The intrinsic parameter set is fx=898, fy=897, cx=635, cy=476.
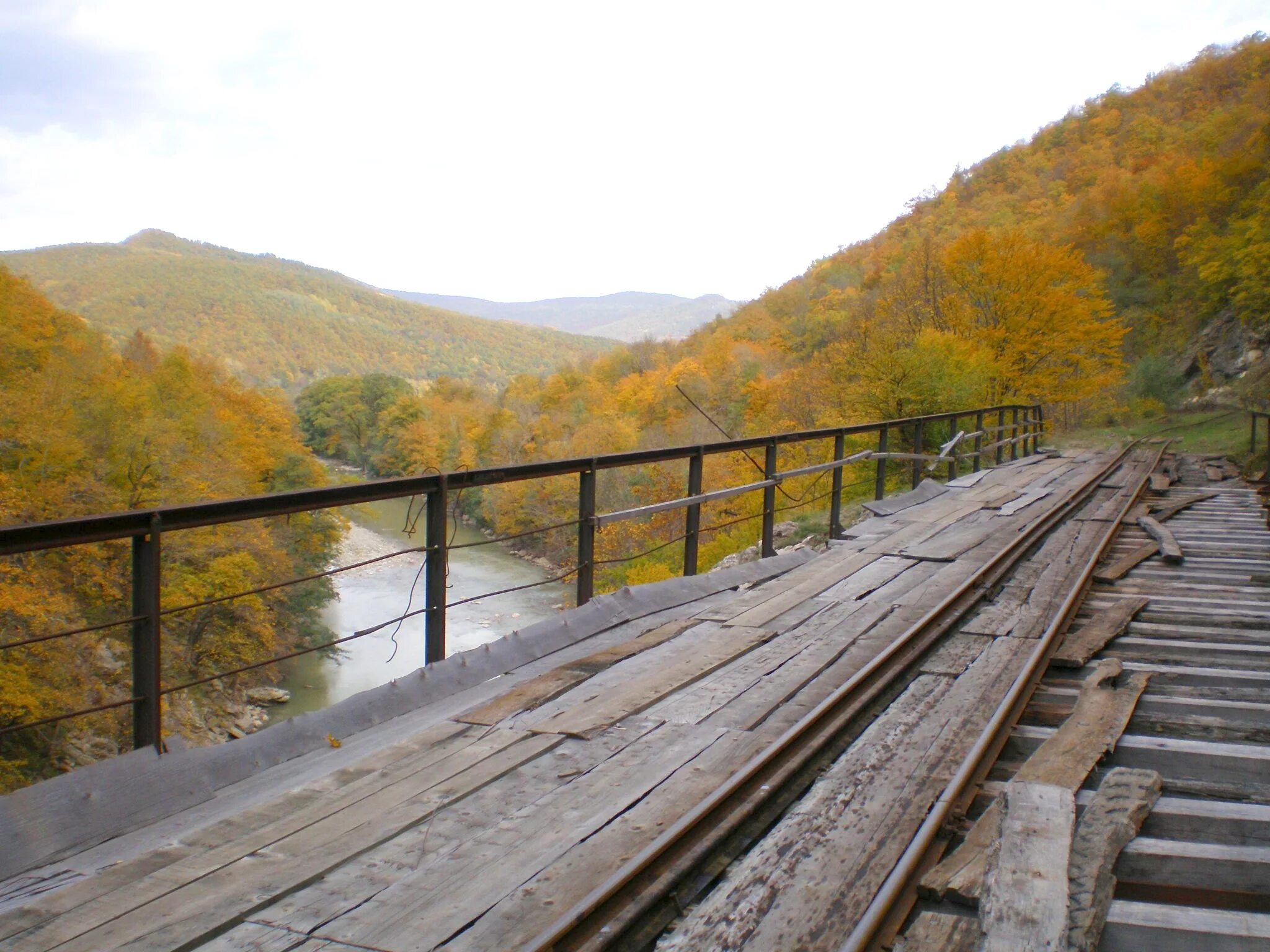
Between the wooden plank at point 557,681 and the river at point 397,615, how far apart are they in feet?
68.4

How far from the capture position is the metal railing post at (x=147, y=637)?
115 inches

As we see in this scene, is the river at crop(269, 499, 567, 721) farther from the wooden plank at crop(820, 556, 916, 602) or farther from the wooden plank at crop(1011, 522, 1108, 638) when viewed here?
the wooden plank at crop(820, 556, 916, 602)

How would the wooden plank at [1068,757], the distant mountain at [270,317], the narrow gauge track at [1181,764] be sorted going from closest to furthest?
the narrow gauge track at [1181,764], the wooden plank at [1068,757], the distant mountain at [270,317]

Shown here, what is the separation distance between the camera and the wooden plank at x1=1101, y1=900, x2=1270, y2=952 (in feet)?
6.88

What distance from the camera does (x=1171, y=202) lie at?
4962 cm

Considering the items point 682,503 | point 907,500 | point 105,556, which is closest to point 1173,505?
point 907,500

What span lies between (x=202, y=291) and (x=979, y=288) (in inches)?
4360

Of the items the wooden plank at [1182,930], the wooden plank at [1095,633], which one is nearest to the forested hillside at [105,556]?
the wooden plank at [1095,633]

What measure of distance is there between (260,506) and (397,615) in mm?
35270

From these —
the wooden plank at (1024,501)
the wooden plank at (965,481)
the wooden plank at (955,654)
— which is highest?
the wooden plank at (965,481)

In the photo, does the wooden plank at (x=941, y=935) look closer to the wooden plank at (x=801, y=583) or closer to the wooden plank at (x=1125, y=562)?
the wooden plank at (x=801, y=583)

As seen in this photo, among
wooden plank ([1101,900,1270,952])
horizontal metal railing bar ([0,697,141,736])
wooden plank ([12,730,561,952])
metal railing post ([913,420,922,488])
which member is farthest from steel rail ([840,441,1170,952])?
metal railing post ([913,420,922,488])

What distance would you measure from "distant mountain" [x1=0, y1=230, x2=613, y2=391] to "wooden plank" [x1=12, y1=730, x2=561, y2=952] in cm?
8789

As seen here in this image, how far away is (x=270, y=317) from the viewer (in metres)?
123
